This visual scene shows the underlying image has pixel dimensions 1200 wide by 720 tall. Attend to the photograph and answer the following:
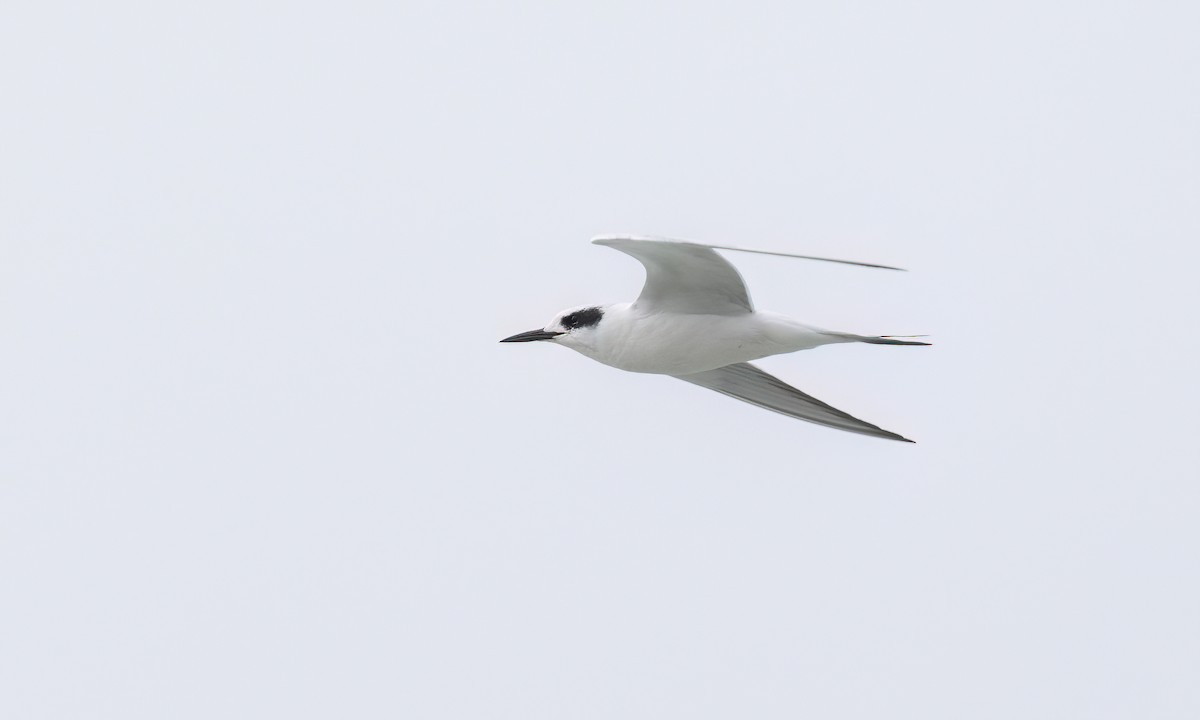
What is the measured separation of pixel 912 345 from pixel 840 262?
284cm

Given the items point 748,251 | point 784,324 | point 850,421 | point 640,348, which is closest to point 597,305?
point 640,348

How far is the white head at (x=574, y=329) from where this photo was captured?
1295 centimetres

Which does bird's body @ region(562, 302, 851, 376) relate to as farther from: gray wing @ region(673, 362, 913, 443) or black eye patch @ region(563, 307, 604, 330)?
gray wing @ region(673, 362, 913, 443)

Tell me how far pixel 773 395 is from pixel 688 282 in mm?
2426

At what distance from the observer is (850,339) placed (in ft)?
38.8

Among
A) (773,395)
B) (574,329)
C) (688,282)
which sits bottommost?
(773,395)

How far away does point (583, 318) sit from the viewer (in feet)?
42.8

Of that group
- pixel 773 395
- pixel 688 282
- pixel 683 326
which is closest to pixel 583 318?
pixel 683 326

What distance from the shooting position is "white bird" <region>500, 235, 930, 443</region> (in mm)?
11812

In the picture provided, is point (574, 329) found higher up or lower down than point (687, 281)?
lower down

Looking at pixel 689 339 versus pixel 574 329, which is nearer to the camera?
pixel 689 339

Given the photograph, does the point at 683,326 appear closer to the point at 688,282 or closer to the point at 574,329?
the point at 688,282

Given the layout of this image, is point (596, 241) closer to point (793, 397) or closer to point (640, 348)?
point (640, 348)

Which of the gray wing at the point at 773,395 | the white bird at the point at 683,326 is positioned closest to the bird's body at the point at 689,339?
the white bird at the point at 683,326
